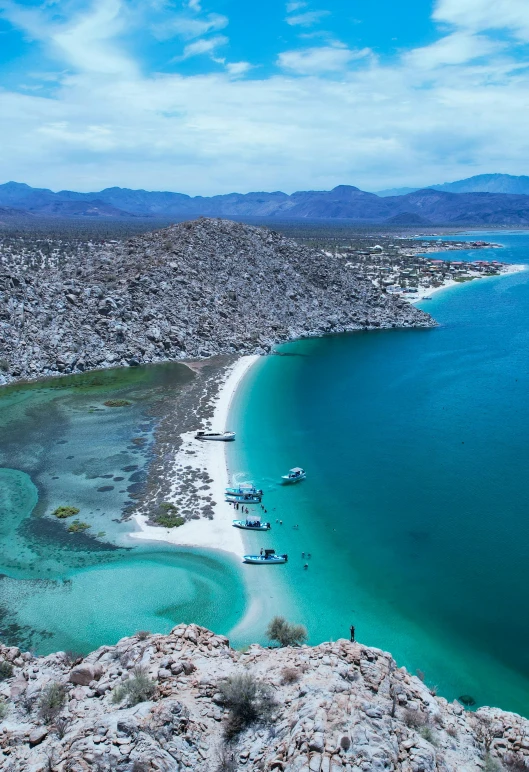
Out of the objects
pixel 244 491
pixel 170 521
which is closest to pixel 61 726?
pixel 170 521

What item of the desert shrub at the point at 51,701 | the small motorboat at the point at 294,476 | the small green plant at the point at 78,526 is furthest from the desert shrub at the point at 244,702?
the small motorboat at the point at 294,476

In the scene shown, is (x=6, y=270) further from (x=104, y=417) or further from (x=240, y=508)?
(x=240, y=508)

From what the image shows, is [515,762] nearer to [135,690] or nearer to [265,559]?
[135,690]

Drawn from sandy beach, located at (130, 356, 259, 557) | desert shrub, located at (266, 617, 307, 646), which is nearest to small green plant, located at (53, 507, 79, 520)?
sandy beach, located at (130, 356, 259, 557)

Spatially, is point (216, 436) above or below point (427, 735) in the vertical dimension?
below

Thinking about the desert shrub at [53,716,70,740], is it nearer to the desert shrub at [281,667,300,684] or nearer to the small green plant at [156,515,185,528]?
the desert shrub at [281,667,300,684]

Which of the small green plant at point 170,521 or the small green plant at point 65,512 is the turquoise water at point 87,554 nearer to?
the small green plant at point 65,512
